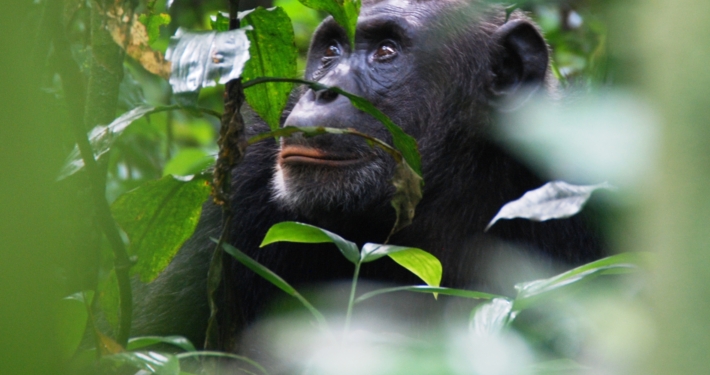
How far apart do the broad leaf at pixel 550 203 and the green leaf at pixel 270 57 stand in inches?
42.4

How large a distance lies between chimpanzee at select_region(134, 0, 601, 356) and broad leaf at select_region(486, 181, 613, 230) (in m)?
1.76

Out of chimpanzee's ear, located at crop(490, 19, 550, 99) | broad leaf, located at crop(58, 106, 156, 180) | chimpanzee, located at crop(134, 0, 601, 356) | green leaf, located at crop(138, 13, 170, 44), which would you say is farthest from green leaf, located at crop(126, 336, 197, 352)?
chimpanzee's ear, located at crop(490, 19, 550, 99)

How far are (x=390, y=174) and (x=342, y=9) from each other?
142 centimetres

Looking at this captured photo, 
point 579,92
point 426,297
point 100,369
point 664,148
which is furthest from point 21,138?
point 579,92

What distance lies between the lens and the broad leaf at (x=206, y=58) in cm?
189

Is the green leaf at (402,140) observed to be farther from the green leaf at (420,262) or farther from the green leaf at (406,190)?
the green leaf at (420,262)

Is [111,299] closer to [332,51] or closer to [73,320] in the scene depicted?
[73,320]

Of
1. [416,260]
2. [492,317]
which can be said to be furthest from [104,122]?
[492,317]

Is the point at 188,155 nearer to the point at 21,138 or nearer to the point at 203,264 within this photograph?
the point at 203,264

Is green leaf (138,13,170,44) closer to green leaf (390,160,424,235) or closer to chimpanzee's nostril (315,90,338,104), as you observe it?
chimpanzee's nostril (315,90,338,104)

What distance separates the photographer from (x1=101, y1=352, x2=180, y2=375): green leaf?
1734 millimetres

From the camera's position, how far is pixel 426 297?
363 centimetres

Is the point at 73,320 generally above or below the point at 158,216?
below

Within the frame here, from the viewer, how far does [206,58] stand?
6.31 feet
